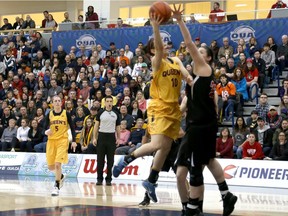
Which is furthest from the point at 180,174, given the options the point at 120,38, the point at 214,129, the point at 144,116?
the point at 120,38

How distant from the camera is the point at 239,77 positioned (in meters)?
20.4

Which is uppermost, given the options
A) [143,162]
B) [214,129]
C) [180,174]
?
[214,129]

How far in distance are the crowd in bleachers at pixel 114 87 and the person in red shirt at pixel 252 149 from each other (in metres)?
0.03

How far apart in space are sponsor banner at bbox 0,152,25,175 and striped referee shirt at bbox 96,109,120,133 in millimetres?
5644

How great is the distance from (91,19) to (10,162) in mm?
8491

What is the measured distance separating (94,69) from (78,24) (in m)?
3.41

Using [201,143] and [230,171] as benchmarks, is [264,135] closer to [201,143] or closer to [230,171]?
[230,171]

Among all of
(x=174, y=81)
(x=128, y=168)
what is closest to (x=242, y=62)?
(x=128, y=168)

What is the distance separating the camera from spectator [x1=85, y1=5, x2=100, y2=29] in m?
27.0

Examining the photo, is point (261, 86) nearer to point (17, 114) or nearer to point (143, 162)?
point (143, 162)

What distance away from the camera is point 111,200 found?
11.8 meters

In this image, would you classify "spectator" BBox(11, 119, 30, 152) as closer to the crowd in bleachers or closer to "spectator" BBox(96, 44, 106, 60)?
the crowd in bleachers

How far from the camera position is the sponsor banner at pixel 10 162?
20.8 metres

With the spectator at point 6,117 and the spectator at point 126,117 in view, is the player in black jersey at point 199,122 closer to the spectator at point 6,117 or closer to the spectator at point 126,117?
the spectator at point 126,117
